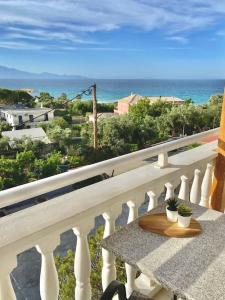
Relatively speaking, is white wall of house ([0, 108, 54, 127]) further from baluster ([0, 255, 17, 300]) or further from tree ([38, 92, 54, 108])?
baluster ([0, 255, 17, 300])

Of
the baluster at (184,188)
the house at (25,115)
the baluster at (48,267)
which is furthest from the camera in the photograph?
the house at (25,115)

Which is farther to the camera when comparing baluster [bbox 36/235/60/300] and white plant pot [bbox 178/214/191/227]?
white plant pot [bbox 178/214/191/227]

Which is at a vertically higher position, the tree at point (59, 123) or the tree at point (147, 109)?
the tree at point (147, 109)

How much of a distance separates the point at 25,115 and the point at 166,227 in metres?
10.6

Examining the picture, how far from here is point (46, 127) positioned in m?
11.5

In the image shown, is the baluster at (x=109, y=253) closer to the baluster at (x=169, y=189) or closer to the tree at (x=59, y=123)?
the baluster at (x=169, y=189)

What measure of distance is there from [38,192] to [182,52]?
1345 inches

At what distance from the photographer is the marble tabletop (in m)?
0.81

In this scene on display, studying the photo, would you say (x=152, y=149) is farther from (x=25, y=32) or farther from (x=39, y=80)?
(x=25, y=32)

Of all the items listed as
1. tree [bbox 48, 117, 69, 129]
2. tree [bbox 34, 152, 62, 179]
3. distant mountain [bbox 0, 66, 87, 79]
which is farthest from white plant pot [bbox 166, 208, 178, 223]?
distant mountain [bbox 0, 66, 87, 79]

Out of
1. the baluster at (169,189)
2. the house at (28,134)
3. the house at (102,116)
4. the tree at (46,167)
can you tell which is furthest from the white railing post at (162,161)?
the house at (102,116)

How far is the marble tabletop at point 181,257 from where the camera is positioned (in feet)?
2.67

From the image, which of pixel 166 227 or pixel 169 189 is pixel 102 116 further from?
pixel 166 227

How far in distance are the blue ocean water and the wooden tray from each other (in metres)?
10.00
